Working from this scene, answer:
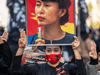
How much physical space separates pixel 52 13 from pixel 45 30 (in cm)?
29

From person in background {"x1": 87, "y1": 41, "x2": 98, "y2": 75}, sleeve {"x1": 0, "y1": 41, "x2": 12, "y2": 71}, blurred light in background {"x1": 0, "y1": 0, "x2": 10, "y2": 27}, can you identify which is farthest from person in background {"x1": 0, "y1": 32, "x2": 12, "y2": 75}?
person in background {"x1": 87, "y1": 41, "x2": 98, "y2": 75}

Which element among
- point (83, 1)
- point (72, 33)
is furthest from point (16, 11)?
point (83, 1)

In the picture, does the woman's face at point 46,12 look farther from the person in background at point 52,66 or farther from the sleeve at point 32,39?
the person in background at point 52,66

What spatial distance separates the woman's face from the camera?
2.09 metres

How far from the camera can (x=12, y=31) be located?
2.70 metres

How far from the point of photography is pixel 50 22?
2143mm

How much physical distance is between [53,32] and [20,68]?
2.46 ft

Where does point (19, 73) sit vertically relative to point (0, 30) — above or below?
below

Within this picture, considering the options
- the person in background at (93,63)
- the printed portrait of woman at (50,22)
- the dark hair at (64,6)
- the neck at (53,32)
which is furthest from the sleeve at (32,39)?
the person in background at (93,63)

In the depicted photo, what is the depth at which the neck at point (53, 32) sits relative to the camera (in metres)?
2.15

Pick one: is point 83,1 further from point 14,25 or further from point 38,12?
point 14,25

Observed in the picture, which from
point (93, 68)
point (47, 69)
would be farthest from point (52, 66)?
point (93, 68)

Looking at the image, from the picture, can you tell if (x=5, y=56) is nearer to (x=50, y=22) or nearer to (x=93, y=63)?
(x=50, y=22)

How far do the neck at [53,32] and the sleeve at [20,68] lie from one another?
0.51m
